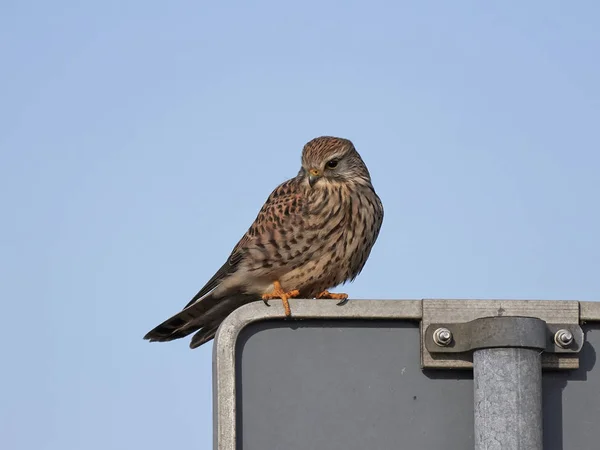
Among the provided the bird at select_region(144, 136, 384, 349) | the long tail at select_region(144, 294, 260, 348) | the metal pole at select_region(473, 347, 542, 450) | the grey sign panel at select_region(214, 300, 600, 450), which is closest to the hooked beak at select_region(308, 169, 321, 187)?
the bird at select_region(144, 136, 384, 349)

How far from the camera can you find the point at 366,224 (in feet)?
14.9

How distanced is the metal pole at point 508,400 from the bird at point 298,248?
2352 millimetres

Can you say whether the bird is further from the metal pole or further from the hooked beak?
the metal pole

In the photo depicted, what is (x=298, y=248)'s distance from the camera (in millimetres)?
4359

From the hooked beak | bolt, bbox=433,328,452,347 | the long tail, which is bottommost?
bolt, bbox=433,328,452,347

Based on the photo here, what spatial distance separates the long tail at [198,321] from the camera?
415cm

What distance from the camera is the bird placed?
14.3 ft

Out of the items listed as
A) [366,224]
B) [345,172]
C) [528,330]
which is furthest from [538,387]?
[345,172]

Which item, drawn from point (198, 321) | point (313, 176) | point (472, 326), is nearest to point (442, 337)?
point (472, 326)

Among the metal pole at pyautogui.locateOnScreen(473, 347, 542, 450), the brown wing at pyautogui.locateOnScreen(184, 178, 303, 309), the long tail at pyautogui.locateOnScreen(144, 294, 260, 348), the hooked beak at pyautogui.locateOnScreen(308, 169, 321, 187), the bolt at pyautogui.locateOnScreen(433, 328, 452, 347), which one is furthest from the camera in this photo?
the hooked beak at pyautogui.locateOnScreen(308, 169, 321, 187)

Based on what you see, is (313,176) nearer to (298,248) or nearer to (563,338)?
(298,248)

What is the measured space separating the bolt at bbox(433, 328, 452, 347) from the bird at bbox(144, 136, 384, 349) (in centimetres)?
227

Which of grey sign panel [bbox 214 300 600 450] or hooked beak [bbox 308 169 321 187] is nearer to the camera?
grey sign panel [bbox 214 300 600 450]

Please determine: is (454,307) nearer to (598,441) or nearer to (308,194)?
(598,441)
